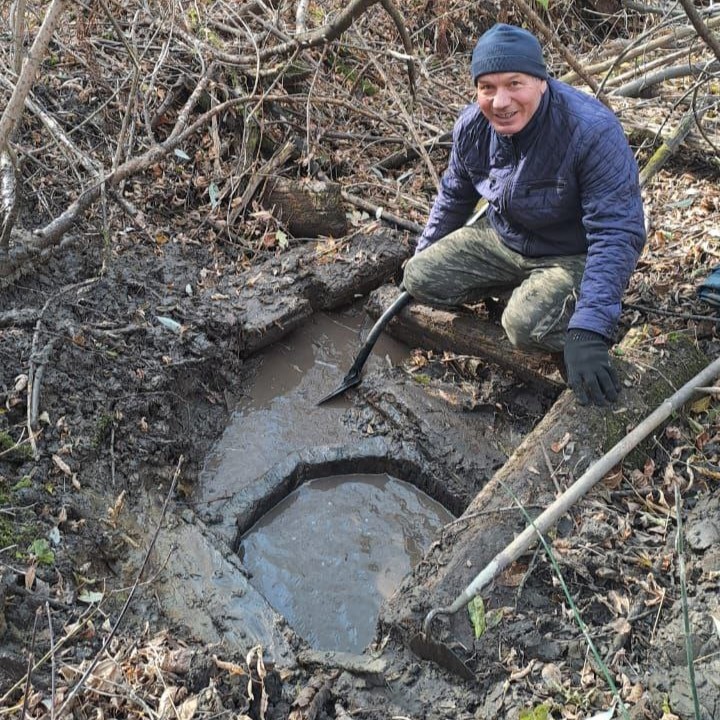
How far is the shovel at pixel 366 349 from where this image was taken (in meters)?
4.46

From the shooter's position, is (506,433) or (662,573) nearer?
(662,573)

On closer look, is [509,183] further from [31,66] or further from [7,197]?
[7,197]

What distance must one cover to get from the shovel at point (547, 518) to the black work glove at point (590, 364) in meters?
0.23

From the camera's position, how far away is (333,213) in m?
5.27

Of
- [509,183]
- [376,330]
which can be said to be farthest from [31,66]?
[376,330]

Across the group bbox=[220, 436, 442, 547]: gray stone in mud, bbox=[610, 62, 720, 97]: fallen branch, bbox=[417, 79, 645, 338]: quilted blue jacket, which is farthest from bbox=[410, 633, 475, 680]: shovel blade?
bbox=[610, 62, 720, 97]: fallen branch

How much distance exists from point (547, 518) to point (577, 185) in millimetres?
1607

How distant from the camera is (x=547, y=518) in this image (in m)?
2.99

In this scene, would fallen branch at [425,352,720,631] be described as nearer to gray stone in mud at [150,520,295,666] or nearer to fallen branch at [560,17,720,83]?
gray stone in mud at [150,520,295,666]

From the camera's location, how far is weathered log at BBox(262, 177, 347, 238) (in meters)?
5.23

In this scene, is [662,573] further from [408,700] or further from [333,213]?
[333,213]

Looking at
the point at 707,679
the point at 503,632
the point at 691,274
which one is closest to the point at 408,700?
the point at 503,632

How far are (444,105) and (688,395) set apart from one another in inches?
158

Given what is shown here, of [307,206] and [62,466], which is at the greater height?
[62,466]
